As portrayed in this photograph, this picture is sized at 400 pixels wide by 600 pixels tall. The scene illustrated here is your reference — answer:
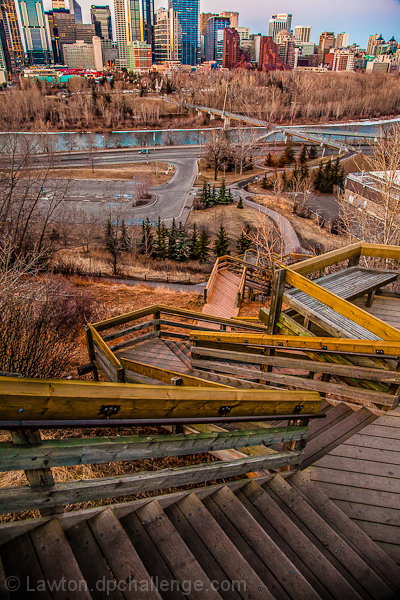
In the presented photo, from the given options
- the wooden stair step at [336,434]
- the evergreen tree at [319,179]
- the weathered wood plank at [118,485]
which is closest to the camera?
the weathered wood plank at [118,485]

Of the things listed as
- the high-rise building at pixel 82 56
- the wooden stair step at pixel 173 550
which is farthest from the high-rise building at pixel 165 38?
the wooden stair step at pixel 173 550

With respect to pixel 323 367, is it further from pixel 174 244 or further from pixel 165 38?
pixel 165 38

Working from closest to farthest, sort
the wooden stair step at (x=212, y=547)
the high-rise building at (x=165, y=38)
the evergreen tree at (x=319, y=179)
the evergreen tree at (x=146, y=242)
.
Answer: the wooden stair step at (x=212, y=547)
the evergreen tree at (x=146, y=242)
the evergreen tree at (x=319, y=179)
the high-rise building at (x=165, y=38)

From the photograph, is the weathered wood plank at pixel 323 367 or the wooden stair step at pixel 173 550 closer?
the wooden stair step at pixel 173 550

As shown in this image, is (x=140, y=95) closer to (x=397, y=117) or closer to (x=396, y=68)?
(x=397, y=117)

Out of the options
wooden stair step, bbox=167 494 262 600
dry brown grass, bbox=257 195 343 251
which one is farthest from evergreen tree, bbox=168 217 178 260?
wooden stair step, bbox=167 494 262 600

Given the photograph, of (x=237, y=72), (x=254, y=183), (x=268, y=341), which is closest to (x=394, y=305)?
(x=268, y=341)

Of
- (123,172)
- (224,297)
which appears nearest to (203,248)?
(224,297)

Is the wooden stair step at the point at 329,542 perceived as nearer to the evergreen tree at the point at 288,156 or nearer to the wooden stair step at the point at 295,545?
the wooden stair step at the point at 295,545
